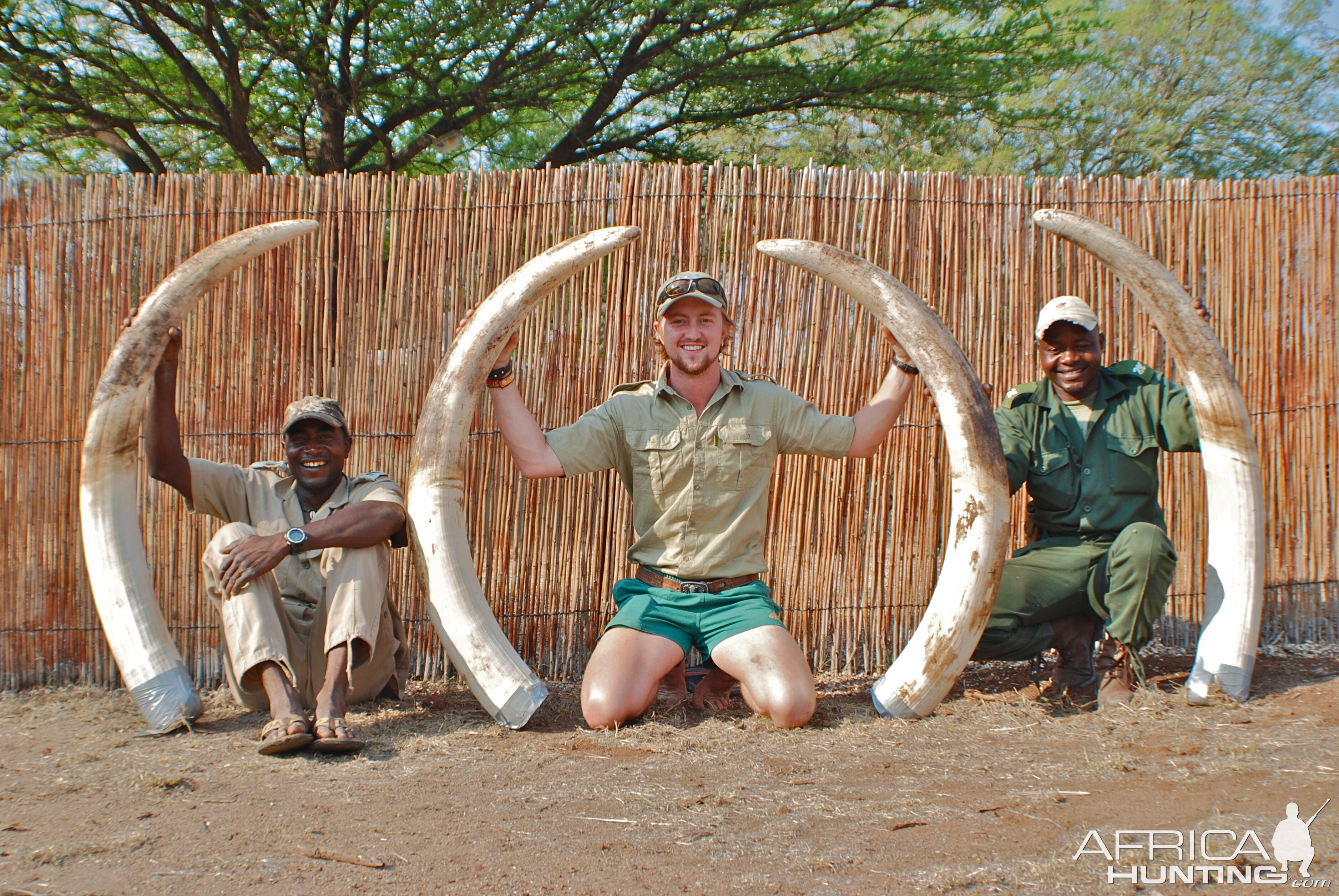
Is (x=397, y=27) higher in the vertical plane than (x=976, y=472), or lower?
higher

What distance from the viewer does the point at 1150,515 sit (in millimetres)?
3670

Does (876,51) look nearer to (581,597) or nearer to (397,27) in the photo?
(397,27)

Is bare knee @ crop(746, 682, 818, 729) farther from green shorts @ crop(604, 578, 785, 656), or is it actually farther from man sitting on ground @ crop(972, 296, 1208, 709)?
man sitting on ground @ crop(972, 296, 1208, 709)

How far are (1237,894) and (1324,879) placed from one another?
0.68 ft

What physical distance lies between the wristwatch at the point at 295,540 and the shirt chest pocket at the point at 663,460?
1.21m

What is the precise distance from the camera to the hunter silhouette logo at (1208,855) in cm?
207

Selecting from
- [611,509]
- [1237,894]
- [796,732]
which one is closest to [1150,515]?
[796,732]

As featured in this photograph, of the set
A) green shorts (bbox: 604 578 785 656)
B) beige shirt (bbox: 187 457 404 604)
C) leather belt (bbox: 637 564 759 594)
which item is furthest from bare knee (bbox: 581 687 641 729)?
beige shirt (bbox: 187 457 404 604)

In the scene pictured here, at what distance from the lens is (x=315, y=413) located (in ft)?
11.4

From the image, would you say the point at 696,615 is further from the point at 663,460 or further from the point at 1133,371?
the point at 1133,371

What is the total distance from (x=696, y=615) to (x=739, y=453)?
24.7 inches

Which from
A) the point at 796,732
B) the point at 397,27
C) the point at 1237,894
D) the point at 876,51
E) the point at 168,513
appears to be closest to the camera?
the point at 1237,894

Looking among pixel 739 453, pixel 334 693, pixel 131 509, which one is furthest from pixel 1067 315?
pixel 131 509

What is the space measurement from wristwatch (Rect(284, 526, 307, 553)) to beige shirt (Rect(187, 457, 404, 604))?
0.89 feet
